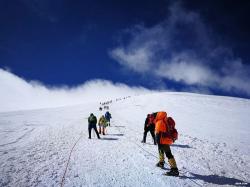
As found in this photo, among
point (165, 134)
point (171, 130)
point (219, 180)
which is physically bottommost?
point (219, 180)

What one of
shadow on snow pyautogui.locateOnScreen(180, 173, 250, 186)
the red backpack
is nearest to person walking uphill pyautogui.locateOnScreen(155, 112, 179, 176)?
the red backpack

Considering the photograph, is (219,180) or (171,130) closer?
(219,180)

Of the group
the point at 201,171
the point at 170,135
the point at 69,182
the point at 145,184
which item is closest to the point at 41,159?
the point at 69,182

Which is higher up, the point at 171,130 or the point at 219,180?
the point at 171,130

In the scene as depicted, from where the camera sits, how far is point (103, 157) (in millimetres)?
10688

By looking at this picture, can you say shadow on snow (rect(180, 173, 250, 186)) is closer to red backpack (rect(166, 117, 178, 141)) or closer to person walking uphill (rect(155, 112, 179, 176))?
person walking uphill (rect(155, 112, 179, 176))

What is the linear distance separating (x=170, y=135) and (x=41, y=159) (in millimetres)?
5881

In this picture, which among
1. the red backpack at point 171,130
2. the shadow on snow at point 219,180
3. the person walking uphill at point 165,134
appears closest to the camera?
the shadow on snow at point 219,180

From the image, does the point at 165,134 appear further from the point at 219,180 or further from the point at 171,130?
the point at 219,180

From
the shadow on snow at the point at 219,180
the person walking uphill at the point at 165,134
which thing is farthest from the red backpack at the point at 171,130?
the shadow on snow at the point at 219,180

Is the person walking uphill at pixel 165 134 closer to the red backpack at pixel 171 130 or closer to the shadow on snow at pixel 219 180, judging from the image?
the red backpack at pixel 171 130

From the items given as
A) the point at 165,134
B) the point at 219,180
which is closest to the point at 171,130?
the point at 165,134

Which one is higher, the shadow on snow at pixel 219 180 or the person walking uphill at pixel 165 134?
the person walking uphill at pixel 165 134

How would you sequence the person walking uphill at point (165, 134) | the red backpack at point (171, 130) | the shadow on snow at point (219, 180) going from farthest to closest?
1. the red backpack at point (171, 130)
2. the person walking uphill at point (165, 134)
3. the shadow on snow at point (219, 180)
